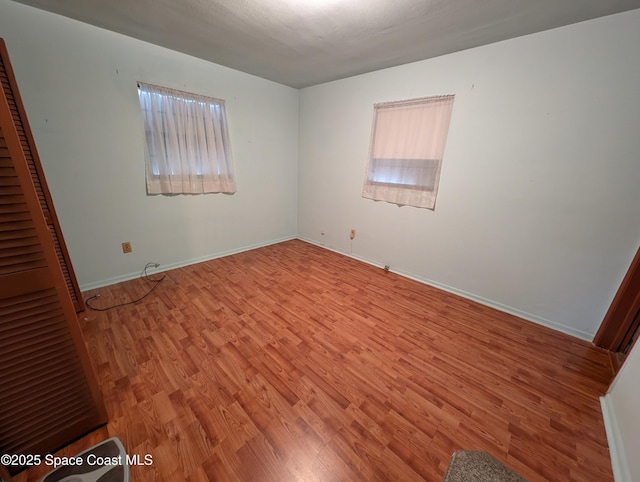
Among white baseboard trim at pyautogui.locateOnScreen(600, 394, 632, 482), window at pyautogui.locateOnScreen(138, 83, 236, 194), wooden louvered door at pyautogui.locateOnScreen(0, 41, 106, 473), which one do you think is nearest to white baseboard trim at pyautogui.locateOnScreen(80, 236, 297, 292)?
window at pyautogui.locateOnScreen(138, 83, 236, 194)

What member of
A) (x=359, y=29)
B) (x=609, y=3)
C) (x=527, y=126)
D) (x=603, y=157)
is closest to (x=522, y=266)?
(x=603, y=157)

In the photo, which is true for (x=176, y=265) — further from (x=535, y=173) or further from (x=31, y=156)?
(x=535, y=173)

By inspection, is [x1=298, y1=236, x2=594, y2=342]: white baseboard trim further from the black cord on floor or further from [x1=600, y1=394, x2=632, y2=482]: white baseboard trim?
the black cord on floor

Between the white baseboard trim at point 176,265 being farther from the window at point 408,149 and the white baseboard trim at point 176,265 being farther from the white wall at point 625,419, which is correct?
the white wall at point 625,419

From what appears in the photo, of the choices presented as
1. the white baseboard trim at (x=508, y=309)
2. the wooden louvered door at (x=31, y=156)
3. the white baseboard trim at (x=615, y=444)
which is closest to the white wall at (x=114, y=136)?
the wooden louvered door at (x=31, y=156)

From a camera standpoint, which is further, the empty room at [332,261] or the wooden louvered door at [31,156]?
the wooden louvered door at [31,156]

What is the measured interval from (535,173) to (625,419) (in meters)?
1.72

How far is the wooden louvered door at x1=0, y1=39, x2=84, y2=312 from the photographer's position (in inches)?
60.1

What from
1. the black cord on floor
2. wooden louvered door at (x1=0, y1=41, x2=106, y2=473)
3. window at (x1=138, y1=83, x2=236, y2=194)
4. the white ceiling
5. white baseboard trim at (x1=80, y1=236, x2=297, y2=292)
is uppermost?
the white ceiling

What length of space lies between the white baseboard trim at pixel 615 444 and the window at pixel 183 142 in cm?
381

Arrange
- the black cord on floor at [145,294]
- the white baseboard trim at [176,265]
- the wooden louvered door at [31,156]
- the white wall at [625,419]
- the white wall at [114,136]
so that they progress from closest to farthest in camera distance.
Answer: the white wall at [625,419], the wooden louvered door at [31,156], the white wall at [114,136], the black cord on floor at [145,294], the white baseboard trim at [176,265]

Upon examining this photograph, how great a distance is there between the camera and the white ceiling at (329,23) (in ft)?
5.21

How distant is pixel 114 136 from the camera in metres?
2.28

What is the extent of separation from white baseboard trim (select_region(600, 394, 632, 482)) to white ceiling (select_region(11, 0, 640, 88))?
2.48 m
